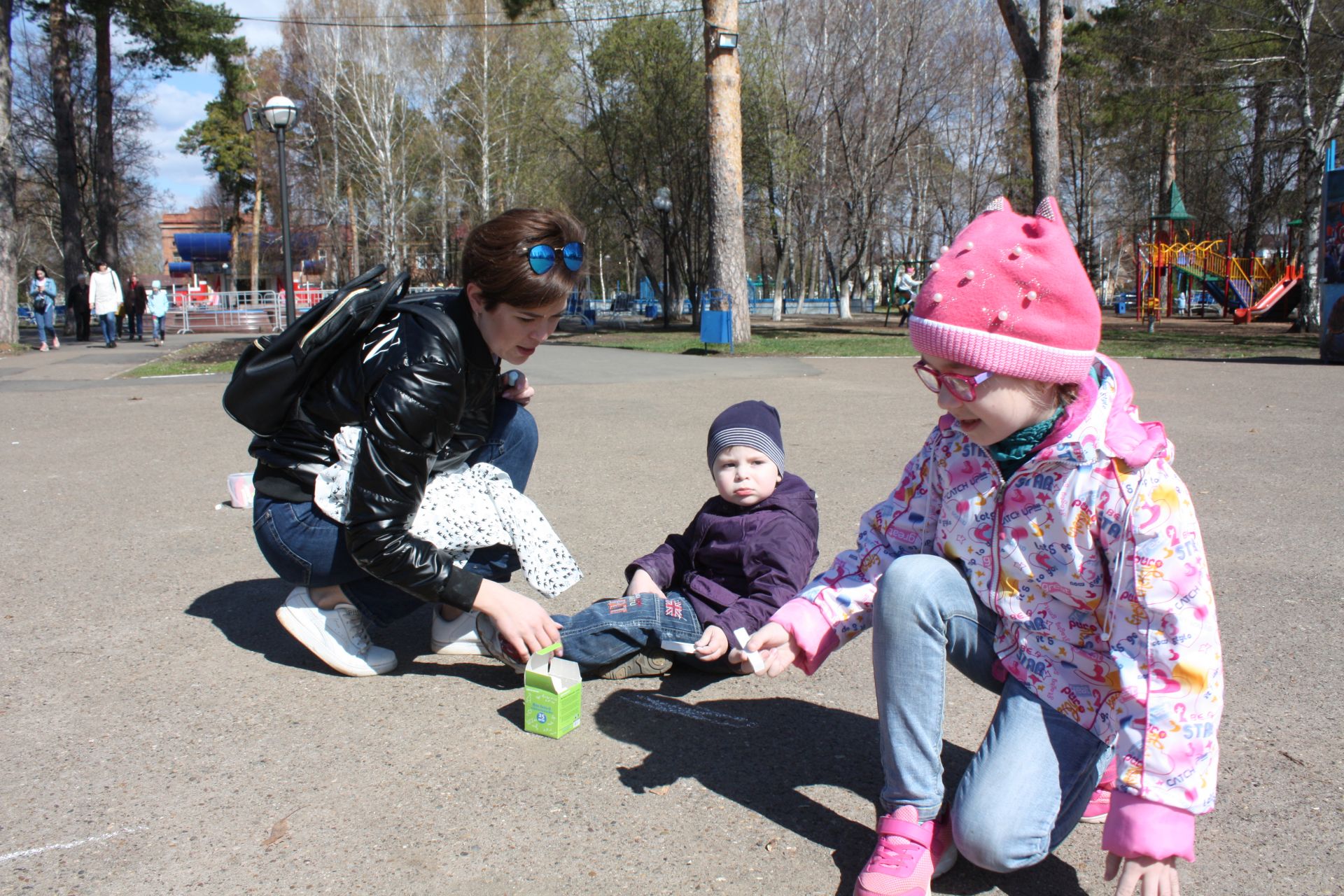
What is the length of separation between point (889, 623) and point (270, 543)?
176 centimetres

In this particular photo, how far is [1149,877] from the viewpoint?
1.55 m

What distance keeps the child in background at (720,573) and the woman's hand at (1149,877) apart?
1139 millimetres

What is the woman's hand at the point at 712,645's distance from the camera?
2494mm

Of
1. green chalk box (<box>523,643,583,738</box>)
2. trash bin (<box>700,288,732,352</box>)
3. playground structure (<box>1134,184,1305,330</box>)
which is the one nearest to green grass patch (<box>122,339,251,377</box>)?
trash bin (<box>700,288,732,352</box>)

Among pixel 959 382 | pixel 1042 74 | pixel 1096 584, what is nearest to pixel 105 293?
pixel 1042 74

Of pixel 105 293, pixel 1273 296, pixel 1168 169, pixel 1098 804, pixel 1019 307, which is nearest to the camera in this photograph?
pixel 1019 307

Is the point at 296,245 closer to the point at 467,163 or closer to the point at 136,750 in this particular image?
the point at 467,163

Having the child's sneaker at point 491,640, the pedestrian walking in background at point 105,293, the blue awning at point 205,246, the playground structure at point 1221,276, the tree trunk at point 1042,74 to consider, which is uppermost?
the blue awning at point 205,246

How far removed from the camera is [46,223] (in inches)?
1996

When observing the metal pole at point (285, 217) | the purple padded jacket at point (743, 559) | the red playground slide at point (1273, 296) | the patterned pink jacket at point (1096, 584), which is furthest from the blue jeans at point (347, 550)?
the red playground slide at point (1273, 296)

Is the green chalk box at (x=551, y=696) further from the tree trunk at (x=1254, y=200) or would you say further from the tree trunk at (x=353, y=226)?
the tree trunk at (x=353, y=226)

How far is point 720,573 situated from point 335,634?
1.14m

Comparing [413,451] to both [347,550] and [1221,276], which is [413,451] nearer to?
[347,550]

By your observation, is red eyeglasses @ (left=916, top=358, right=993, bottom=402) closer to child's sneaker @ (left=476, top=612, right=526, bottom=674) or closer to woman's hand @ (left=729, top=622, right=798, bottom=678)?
woman's hand @ (left=729, top=622, right=798, bottom=678)
